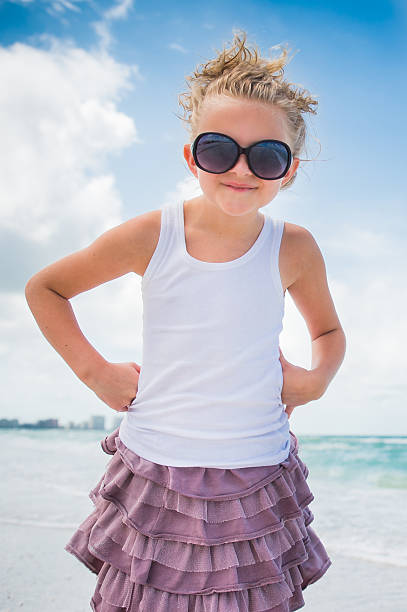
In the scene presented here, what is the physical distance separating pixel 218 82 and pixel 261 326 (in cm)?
66

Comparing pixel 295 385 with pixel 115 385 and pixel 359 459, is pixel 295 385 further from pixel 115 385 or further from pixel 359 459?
pixel 359 459

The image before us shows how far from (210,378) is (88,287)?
0.45m

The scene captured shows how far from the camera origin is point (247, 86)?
1.51 metres

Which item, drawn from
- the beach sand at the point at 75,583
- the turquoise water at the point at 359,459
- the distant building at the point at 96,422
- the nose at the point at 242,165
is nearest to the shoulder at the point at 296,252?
the nose at the point at 242,165

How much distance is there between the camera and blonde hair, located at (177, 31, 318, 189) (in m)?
1.51

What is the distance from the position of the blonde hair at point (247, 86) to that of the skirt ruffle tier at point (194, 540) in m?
0.91

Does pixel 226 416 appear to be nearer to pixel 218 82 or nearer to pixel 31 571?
pixel 218 82

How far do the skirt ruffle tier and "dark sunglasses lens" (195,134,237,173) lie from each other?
30.0 inches

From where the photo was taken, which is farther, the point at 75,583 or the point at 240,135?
the point at 75,583

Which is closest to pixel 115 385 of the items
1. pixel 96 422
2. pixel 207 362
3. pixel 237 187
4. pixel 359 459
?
pixel 207 362

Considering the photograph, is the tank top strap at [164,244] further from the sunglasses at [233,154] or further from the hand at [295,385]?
the hand at [295,385]

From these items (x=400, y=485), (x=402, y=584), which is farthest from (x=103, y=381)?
(x=400, y=485)

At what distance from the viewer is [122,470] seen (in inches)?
61.6

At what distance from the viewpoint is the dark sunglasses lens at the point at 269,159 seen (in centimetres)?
146
